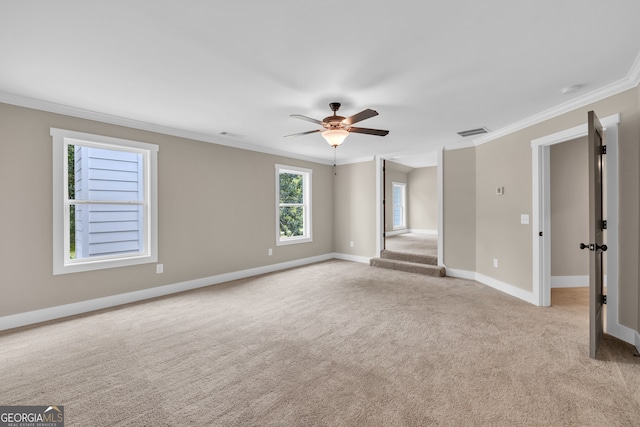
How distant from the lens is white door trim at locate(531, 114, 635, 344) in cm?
273

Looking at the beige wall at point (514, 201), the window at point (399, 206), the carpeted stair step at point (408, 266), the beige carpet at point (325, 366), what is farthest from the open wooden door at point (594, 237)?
the window at point (399, 206)

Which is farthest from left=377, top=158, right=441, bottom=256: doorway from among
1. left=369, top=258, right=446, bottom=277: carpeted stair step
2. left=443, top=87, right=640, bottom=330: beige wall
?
left=443, top=87, right=640, bottom=330: beige wall

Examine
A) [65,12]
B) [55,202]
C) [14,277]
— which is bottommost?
[14,277]

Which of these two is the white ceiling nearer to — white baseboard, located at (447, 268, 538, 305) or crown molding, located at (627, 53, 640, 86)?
crown molding, located at (627, 53, 640, 86)

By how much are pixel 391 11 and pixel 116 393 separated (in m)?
3.07

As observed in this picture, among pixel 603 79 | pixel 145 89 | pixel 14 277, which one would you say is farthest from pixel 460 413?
pixel 14 277

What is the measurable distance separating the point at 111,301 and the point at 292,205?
3501mm

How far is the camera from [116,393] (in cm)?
196

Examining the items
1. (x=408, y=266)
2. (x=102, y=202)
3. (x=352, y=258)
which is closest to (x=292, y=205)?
(x=352, y=258)

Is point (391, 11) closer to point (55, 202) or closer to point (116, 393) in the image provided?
point (116, 393)

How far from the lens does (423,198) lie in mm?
10445

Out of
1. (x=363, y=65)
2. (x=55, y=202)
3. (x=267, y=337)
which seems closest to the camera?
(x=363, y=65)

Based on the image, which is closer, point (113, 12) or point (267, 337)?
point (113, 12)

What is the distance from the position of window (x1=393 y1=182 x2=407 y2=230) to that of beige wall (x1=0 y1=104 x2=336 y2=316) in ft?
14.3
